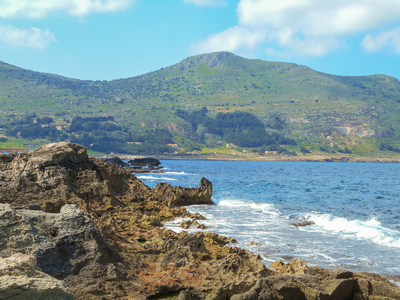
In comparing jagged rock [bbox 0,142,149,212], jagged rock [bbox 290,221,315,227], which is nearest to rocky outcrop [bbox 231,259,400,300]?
Result: jagged rock [bbox 0,142,149,212]

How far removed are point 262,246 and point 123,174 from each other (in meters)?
12.8

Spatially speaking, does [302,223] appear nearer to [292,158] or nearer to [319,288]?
[319,288]

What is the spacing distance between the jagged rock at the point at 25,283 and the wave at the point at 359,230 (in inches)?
578

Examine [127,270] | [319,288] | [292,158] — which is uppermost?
[319,288]

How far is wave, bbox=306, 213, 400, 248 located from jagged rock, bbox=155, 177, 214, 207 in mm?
7605

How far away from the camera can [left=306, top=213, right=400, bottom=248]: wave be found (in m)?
17.0

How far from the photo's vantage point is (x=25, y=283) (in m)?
4.54

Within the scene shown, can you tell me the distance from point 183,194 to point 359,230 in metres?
11.7

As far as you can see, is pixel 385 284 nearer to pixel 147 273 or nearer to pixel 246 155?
pixel 147 273

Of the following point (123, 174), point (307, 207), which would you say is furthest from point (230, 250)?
point (307, 207)

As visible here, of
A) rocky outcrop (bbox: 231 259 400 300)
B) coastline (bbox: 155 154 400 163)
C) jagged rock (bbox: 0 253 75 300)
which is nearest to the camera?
jagged rock (bbox: 0 253 75 300)

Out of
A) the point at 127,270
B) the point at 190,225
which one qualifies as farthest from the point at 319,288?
the point at 190,225

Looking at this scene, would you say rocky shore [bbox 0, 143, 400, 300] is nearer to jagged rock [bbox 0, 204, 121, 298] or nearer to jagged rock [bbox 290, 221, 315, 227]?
jagged rock [bbox 0, 204, 121, 298]

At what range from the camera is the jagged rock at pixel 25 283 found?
4398 millimetres
